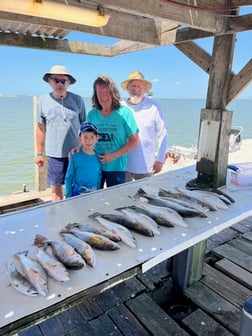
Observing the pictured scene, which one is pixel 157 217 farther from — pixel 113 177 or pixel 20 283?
pixel 113 177

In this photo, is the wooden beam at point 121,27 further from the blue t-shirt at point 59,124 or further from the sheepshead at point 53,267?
the sheepshead at point 53,267

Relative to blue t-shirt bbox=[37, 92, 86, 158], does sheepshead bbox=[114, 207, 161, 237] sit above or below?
below

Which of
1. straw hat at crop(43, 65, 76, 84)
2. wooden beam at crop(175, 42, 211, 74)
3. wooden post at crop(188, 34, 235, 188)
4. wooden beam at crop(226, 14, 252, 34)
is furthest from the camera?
straw hat at crop(43, 65, 76, 84)

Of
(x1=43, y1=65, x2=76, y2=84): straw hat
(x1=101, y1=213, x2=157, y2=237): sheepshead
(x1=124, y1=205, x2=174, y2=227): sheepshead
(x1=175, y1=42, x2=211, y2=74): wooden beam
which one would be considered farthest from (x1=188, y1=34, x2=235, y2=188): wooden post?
(x1=43, y1=65, x2=76, y2=84): straw hat

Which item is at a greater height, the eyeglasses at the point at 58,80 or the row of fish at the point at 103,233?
the eyeglasses at the point at 58,80

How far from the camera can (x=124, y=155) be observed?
8.06 ft

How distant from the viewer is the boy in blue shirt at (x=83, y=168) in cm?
221

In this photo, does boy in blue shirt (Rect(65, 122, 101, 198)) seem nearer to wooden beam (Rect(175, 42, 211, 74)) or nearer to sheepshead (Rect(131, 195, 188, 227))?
sheepshead (Rect(131, 195, 188, 227))

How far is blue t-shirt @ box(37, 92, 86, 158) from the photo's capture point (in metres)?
2.74

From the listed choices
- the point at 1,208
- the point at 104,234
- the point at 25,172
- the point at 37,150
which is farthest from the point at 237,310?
the point at 25,172

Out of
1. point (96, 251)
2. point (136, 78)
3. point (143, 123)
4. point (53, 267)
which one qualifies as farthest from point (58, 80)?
point (53, 267)

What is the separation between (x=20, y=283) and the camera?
3.18 feet

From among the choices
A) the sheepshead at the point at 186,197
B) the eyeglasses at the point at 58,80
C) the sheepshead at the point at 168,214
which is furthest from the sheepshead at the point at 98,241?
the eyeglasses at the point at 58,80

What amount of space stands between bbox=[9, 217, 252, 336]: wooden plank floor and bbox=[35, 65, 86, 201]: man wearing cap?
1368 millimetres
